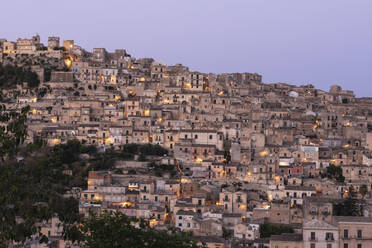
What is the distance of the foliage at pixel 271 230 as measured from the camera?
3372cm

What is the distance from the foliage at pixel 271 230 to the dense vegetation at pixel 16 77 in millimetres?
34283

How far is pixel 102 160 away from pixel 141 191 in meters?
7.01

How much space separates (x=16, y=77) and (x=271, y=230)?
36.9 meters

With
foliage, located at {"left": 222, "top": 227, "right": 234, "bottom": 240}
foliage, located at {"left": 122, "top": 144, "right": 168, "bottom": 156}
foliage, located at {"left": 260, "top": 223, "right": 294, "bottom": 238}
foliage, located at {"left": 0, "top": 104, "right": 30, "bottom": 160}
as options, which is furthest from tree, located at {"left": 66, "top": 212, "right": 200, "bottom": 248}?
foliage, located at {"left": 122, "top": 144, "right": 168, "bottom": 156}

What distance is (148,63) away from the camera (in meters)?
70.6

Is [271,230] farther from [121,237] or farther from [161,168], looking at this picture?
[121,237]

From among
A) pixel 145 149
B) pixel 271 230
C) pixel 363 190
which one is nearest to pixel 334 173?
pixel 363 190

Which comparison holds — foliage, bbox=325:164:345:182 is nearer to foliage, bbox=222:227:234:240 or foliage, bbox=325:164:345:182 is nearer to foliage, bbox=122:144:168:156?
foliage, bbox=222:227:234:240

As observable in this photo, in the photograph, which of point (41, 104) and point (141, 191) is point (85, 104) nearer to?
point (41, 104)

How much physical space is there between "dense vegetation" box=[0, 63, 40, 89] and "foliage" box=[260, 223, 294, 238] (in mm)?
34283

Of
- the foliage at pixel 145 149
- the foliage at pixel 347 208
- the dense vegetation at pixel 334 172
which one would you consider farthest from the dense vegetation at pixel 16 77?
the foliage at pixel 347 208

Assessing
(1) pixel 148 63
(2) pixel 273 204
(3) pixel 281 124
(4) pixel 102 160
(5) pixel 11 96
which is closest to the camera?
(2) pixel 273 204

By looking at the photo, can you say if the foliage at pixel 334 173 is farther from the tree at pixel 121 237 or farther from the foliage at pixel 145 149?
the tree at pixel 121 237

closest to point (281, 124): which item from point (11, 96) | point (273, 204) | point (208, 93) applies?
point (208, 93)
